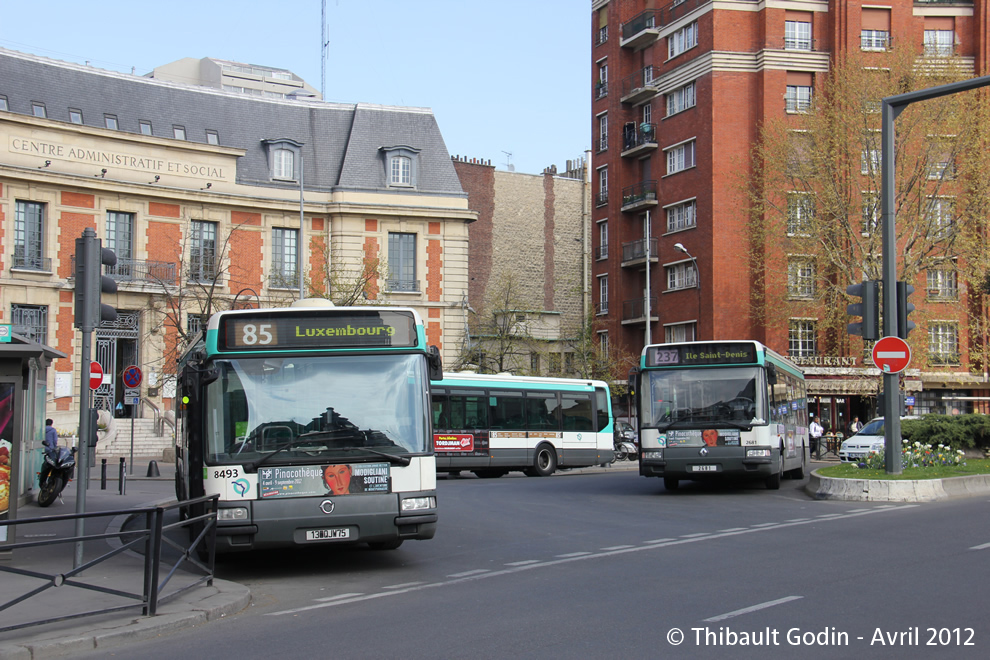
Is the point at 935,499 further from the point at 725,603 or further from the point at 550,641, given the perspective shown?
the point at 550,641

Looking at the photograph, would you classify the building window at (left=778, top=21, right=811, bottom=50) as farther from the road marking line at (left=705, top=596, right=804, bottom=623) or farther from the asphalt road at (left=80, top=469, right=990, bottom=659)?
the road marking line at (left=705, top=596, right=804, bottom=623)

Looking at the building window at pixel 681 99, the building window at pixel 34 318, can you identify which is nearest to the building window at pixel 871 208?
the building window at pixel 681 99

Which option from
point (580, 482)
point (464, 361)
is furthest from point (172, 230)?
point (580, 482)

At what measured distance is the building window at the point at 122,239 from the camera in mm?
42250

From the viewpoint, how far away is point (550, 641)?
7324 mm

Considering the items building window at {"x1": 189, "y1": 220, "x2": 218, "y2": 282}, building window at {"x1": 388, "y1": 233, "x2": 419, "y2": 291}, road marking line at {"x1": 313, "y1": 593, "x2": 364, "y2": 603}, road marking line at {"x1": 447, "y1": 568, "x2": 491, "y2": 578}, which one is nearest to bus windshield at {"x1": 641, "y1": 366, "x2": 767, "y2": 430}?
road marking line at {"x1": 447, "y1": 568, "x2": 491, "y2": 578}

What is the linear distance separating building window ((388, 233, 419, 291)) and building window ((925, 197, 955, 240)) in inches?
876

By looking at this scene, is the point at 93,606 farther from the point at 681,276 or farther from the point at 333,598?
the point at 681,276

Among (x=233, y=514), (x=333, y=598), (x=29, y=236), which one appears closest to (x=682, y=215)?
(x=29, y=236)

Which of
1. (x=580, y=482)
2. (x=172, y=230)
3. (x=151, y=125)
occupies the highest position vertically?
(x=151, y=125)

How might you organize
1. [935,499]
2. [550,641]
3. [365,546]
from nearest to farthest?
[550,641]
[365,546]
[935,499]

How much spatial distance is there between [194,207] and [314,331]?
3586cm

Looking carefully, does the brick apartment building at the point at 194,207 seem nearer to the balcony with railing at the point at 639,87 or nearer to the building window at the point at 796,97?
the balcony with railing at the point at 639,87

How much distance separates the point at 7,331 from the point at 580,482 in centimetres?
1499
